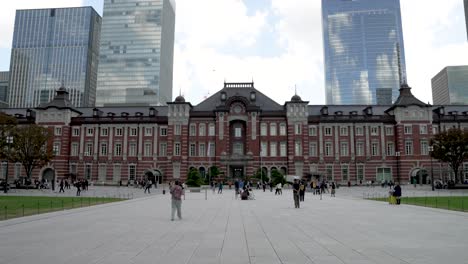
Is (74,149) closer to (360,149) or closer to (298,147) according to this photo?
(298,147)

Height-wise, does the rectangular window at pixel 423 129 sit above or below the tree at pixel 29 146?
above

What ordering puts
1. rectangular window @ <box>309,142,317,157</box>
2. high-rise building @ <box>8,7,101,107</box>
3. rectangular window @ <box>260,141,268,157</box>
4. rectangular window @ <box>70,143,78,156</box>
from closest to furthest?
1. rectangular window @ <box>260,141,268,157</box>
2. rectangular window @ <box>309,142,317,157</box>
3. rectangular window @ <box>70,143,78,156</box>
4. high-rise building @ <box>8,7,101,107</box>

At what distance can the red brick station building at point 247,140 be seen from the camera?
59.4 meters

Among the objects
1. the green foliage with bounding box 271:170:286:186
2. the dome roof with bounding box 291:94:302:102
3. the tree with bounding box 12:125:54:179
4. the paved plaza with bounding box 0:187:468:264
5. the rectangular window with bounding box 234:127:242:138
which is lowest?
the paved plaza with bounding box 0:187:468:264

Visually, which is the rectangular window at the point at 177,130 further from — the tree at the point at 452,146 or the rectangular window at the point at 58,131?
the tree at the point at 452,146

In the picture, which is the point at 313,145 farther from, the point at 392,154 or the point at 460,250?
the point at 460,250

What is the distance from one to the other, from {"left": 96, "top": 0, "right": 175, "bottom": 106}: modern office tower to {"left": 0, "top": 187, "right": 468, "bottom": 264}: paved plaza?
118 metres

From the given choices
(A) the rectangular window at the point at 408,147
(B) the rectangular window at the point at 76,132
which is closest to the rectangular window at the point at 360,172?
(A) the rectangular window at the point at 408,147

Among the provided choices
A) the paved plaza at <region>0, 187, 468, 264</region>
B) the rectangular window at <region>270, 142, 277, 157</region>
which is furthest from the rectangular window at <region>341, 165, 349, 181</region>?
the paved plaza at <region>0, 187, 468, 264</region>

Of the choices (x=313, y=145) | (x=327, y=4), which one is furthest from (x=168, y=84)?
(x=313, y=145)

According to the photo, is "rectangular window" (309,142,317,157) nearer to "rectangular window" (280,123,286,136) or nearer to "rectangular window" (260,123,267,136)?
"rectangular window" (280,123,286,136)

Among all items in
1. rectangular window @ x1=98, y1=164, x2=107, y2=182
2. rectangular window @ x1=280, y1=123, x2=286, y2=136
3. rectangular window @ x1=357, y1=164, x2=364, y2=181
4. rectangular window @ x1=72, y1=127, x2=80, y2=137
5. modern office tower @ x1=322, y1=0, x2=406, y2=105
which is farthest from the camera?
modern office tower @ x1=322, y1=0, x2=406, y2=105

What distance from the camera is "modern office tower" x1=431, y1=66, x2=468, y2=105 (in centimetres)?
14550

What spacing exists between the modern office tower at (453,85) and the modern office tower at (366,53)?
795 inches
